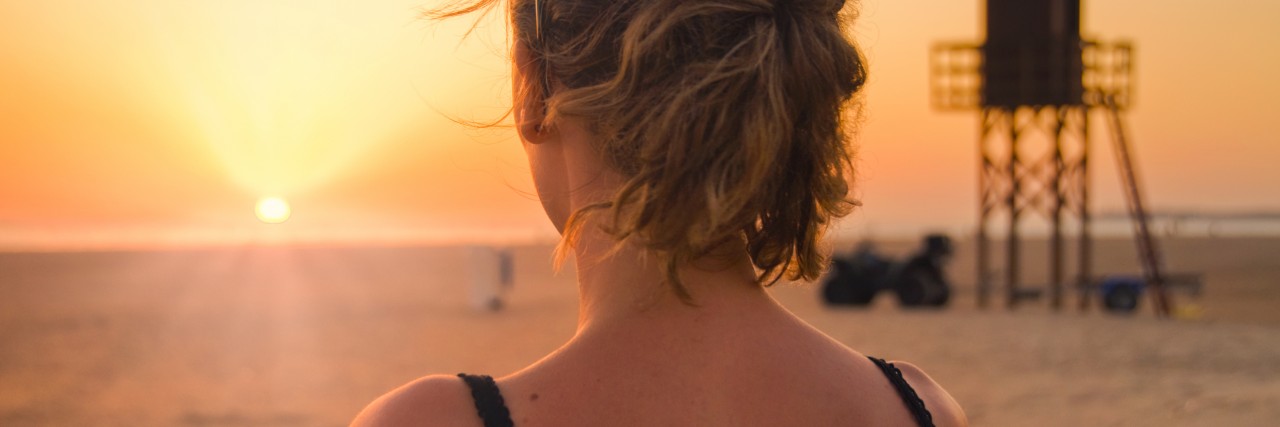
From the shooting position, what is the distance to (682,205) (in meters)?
1.11

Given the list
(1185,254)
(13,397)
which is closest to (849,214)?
(13,397)

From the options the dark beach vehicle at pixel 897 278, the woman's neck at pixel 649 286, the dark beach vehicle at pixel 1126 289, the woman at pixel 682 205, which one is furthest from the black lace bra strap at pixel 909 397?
the dark beach vehicle at pixel 1126 289

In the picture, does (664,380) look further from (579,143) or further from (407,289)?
(407,289)

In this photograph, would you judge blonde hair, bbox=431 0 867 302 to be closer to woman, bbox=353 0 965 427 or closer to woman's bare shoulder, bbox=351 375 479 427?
woman, bbox=353 0 965 427

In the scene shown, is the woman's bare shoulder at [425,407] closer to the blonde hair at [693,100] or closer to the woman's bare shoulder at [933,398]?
the blonde hair at [693,100]

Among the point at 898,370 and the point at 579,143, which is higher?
the point at 579,143

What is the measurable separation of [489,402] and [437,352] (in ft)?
42.5

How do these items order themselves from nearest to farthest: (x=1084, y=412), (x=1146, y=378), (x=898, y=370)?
(x=898, y=370) < (x=1084, y=412) < (x=1146, y=378)

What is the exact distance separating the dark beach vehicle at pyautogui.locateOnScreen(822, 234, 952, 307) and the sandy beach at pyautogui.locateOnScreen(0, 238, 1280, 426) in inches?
21.8

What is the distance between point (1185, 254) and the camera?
150 ft

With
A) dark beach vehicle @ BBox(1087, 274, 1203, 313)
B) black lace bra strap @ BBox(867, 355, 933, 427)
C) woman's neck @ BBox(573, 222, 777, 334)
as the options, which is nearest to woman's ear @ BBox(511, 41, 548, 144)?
woman's neck @ BBox(573, 222, 777, 334)

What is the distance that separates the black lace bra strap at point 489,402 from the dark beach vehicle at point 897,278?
18.9 meters

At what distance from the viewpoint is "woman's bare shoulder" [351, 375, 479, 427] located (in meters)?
1.04

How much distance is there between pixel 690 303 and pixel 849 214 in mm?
271
